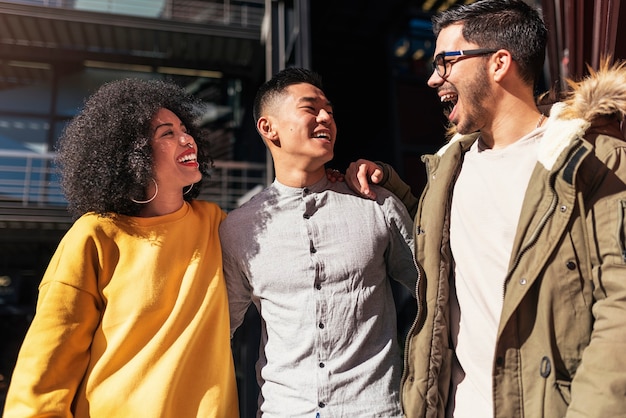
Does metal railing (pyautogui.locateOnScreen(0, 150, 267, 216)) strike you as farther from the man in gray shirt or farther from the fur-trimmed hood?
the fur-trimmed hood

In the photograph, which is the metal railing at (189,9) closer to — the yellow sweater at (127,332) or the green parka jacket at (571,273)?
the yellow sweater at (127,332)

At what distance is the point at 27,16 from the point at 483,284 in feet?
30.7

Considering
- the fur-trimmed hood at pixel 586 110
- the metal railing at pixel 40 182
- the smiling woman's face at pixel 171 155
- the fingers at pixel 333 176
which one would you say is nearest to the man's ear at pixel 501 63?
the fur-trimmed hood at pixel 586 110

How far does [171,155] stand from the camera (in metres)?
2.16

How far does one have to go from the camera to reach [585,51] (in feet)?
8.50

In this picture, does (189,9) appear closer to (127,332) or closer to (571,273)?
(127,332)

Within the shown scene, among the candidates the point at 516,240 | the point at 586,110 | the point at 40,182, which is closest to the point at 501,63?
the point at 586,110

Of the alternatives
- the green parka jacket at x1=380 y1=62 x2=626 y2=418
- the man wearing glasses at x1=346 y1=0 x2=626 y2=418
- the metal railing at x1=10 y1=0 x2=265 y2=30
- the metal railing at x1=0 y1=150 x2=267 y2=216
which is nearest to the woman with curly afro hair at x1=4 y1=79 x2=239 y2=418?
the man wearing glasses at x1=346 y1=0 x2=626 y2=418

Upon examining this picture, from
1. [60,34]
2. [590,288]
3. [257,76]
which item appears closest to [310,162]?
[590,288]

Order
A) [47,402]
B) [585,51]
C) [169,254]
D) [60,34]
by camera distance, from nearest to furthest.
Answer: [47,402] < [169,254] < [585,51] < [60,34]

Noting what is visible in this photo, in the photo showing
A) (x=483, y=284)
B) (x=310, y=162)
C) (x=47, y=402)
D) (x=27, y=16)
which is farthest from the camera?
(x=27, y=16)

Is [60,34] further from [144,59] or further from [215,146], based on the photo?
[215,146]

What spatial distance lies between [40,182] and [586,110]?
29.8 feet

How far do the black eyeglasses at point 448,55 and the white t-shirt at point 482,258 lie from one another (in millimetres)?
339
